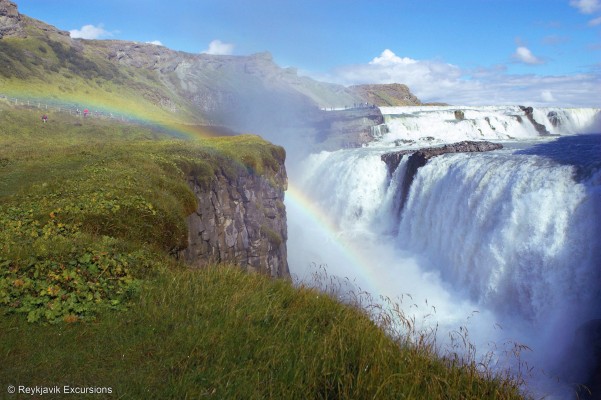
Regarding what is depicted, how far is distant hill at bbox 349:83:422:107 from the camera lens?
546 ft

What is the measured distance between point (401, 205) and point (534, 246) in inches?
643

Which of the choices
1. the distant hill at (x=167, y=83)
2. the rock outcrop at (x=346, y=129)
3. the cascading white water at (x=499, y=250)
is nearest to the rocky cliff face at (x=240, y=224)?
the cascading white water at (x=499, y=250)

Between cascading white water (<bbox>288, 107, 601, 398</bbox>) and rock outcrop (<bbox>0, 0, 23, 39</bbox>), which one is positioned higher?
rock outcrop (<bbox>0, 0, 23, 39</bbox>)

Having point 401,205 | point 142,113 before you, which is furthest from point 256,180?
point 142,113

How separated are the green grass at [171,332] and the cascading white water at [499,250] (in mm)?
8831

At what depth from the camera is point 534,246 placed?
16.8 m

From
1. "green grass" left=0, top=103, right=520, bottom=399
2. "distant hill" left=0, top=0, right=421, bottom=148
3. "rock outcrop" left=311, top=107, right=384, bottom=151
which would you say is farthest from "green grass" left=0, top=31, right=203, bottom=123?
"green grass" left=0, top=103, right=520, bottom=399

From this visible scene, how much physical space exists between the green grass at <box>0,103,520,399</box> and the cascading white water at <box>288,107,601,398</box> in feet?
29.0

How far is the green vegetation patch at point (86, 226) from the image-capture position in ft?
18.8

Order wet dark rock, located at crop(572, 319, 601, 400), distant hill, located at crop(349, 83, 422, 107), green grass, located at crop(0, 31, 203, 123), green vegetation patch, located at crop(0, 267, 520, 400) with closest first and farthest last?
green vegetation patch, located at crop(0, 267, 520, 400) < wet dark rock, located at crop(572, 319, 601, 400) < green grass, located at crop(0, 31, 203, 123) < distant hill, located at crop(349, 83, 422, 107)

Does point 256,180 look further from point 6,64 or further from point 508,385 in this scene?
point 6,64

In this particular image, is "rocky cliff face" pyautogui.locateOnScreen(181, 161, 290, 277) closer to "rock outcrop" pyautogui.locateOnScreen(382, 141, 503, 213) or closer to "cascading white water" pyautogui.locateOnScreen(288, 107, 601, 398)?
"cascading white water" pyautogui.locateOnScreen(288, 107, 601, 398)

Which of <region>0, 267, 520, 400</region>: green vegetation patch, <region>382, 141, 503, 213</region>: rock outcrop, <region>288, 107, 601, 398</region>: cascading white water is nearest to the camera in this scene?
<region>0, 267, 520, 400</region>: green vegetation patch

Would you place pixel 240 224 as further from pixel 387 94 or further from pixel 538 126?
pixel 387 94
